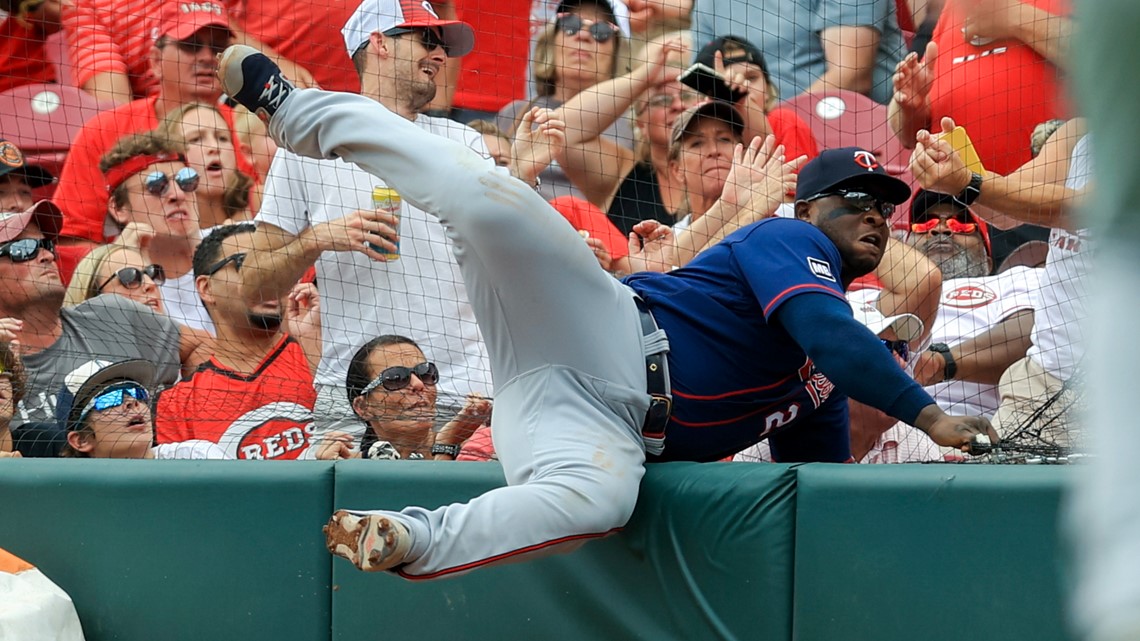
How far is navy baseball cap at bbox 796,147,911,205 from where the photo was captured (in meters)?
2.87

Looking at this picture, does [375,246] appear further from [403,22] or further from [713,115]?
[713,115]

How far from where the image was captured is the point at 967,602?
2.31 metres

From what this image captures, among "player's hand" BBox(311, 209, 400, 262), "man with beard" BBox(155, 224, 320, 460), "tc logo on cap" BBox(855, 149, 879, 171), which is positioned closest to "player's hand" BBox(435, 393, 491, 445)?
"man with beard" BBox(155, 224, 320, 460)

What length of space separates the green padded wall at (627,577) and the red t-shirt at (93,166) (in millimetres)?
2742

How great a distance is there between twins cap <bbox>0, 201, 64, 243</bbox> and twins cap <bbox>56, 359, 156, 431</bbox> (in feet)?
2.90

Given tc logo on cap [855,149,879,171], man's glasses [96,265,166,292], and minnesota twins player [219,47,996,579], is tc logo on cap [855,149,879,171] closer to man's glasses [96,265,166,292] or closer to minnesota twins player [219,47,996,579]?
minnesota twins player [219,47,996,579]

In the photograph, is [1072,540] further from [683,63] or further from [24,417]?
[24,417]

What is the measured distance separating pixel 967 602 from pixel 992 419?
4.57ft

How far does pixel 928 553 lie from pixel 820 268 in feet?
2.03

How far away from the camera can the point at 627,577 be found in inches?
106

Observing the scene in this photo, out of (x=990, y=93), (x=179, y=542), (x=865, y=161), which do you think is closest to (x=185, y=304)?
(x=179, y=542)

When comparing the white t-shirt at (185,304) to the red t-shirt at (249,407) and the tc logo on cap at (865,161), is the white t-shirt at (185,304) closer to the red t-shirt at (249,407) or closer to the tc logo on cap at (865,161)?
the red t-shirt at (249,407)

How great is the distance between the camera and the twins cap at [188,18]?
5340mm

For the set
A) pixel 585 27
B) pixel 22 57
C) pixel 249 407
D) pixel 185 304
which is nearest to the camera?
A: pixel 249 407
